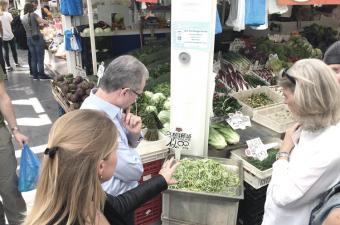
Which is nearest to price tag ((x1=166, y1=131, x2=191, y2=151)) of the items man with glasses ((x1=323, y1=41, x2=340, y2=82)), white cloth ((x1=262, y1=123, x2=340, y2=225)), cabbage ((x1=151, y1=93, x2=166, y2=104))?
cabbage ((x1=151, y1=93, x2=166, y2=104))

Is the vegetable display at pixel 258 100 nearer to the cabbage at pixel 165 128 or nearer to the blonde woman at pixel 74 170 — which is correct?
the cabbage at pixel 165 128

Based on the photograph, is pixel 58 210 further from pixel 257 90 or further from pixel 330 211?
pixel 257 90

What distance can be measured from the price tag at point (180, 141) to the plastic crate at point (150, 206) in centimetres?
22

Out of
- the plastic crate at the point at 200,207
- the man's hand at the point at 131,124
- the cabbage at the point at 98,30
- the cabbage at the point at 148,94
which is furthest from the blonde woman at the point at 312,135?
the cabbage at the point at 98,30

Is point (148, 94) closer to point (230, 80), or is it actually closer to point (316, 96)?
point (230, 80)

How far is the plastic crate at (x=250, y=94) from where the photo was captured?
3952 millimetres

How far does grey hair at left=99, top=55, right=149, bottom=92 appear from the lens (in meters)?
2.05

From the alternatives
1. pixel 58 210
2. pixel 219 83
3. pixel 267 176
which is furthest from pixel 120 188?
pixel 219 83

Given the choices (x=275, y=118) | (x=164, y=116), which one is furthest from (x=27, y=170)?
(x=275, y=118)

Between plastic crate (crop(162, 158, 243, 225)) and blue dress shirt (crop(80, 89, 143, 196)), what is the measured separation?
71 cm

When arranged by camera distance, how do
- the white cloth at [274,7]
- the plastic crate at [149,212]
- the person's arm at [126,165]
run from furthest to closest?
the white cloth at [274,7] < the plastic crate at [149,212] < the person's arm at [126,165]

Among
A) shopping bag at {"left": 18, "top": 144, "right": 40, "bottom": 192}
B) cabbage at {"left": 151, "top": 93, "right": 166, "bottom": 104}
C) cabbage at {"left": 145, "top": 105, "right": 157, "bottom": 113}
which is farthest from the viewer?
cabbage at {"left": 151, "top": 93, "right": 166, "bottom": 104}

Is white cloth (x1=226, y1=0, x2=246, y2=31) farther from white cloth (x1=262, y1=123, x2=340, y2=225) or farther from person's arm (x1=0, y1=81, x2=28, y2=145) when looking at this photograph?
person's arm (x1=0, y1=81, x2=28, y2=145)

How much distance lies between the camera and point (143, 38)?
7.48 m
